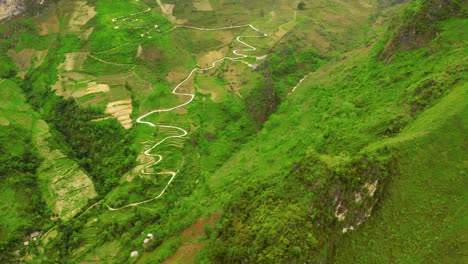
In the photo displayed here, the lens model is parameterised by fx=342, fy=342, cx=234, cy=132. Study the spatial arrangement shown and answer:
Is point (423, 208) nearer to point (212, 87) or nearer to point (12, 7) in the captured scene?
point (212, 87)

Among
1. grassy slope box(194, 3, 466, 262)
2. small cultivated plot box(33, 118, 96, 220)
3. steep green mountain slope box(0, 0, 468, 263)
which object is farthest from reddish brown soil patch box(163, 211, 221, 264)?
small cultivated plot box(33, 118, 96, 220)

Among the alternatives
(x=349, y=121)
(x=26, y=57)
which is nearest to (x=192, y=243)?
(x=349, y=121)

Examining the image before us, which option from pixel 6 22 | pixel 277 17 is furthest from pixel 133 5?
pixel 277 17

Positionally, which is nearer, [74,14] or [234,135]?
[234,135]

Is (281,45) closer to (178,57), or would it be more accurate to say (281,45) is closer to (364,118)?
(178,57)

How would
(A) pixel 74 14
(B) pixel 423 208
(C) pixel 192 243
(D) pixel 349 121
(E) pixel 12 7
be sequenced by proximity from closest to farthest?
(B) pixel 423 208 → (C) pixel 192 243 → (D) pixel 349 121 → (A) pixel 74 14 → (E) pixel 12 7
